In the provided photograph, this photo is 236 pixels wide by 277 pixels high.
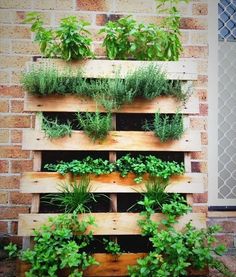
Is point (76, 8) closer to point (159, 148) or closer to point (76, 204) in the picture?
point (159, 148)

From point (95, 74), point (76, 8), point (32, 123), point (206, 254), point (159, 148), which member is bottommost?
point (206, 254)

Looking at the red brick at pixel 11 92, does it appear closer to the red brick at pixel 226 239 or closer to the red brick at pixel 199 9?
the red brick at pixel 199 9

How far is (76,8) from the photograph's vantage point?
105 inches

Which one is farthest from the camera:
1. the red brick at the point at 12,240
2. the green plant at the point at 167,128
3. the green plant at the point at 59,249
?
the red brick at the point at 12,240

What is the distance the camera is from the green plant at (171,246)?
5.93 feet

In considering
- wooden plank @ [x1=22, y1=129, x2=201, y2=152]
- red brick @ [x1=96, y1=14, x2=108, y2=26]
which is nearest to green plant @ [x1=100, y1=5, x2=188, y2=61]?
red brick @ [x1=96, y1=14, x2=108, y2=26]

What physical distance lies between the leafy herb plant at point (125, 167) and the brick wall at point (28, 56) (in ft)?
2.18

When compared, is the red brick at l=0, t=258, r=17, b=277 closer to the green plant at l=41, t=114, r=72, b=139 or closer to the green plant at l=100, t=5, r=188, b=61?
the green plant at l=41, t=114, r=72, b=139

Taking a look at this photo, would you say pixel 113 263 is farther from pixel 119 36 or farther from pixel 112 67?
pixel 119 36

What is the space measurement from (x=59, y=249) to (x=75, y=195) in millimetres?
332

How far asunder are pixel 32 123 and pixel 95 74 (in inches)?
29.9

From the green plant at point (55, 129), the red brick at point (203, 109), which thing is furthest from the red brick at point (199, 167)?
the green plant at point (55, 129)

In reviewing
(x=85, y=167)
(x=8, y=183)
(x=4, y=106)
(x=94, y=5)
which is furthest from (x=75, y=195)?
(x=94, y=5)

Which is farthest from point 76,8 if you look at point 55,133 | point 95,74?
point 55,133
